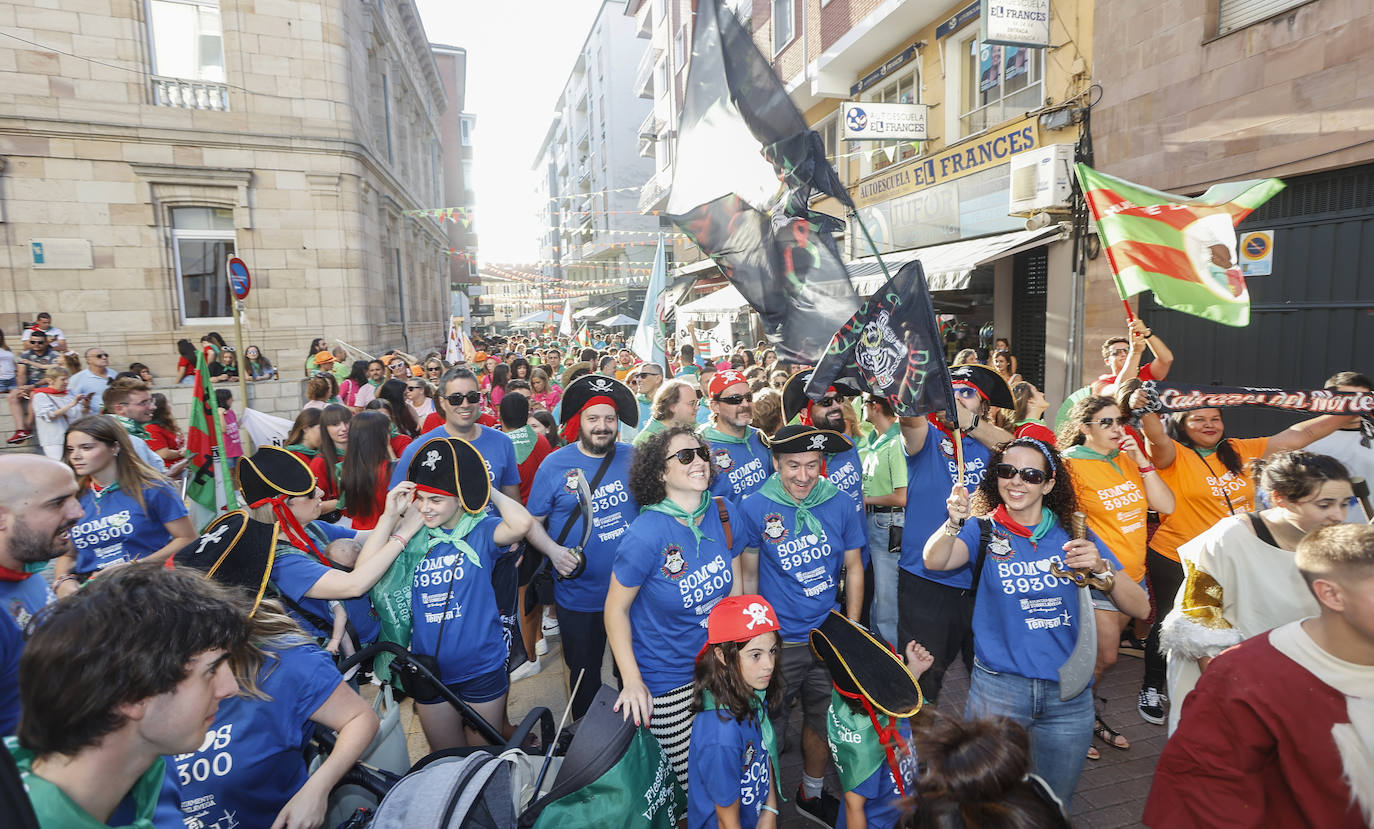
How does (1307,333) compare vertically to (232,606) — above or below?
above

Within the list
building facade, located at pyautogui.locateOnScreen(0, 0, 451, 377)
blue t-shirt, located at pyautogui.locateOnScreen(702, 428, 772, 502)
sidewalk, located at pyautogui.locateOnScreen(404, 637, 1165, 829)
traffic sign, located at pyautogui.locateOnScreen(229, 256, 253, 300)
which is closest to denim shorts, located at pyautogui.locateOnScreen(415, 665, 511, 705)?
sidewalk, located at pyautogui.locateOnScreen(404, 637, 1165, 829)

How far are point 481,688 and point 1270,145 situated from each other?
9.66 m

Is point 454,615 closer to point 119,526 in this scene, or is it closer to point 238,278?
point 119,526

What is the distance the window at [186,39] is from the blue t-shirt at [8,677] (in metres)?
15.7

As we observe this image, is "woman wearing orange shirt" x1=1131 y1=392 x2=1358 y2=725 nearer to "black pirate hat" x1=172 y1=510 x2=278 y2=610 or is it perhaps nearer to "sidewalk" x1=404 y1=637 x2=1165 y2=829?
"sidewalk" x1=404 y1=637 x2=1165 y2=829

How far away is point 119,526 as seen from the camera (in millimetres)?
3678

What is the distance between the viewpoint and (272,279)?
46.5 feet

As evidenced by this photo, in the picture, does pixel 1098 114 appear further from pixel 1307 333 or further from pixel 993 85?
pixel 1307 333

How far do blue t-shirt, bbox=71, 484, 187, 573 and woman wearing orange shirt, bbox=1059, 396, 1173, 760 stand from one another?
5.19 meters

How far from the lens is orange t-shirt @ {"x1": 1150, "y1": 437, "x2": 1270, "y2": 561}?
4.01 meters

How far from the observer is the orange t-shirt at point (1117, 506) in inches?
152

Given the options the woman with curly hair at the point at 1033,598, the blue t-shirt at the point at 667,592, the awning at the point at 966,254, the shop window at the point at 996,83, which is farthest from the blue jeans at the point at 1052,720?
the shop window at the point at 996,83

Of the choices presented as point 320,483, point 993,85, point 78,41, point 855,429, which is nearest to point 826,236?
point 855,429

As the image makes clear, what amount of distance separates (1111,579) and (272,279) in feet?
52.1
